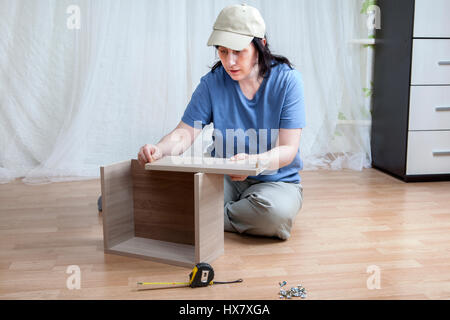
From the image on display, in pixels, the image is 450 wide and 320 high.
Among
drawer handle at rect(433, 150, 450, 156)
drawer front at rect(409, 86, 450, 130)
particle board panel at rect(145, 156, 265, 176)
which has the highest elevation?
drawer front at rect(409, 86, 450, 130)

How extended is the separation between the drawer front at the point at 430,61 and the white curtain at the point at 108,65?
405 mm

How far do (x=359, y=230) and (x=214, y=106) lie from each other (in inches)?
24.8

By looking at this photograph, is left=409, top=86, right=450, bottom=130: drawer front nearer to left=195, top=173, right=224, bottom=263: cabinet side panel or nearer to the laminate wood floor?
the laminate wood floor

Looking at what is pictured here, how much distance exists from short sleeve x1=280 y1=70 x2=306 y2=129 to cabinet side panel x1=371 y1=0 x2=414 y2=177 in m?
0.99

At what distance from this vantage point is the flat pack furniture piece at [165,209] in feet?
4.41

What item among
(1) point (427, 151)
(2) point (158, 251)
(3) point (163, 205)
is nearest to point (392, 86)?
(1) point (427, 151)

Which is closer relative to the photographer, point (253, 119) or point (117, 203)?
point (117, 203)

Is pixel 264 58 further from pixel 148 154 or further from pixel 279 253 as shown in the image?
pixel 279 253

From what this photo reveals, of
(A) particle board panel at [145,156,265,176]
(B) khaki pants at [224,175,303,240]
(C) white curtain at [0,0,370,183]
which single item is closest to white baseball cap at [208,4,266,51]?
(A) particle board panel at [145,156,265,176]

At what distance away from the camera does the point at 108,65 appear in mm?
2451

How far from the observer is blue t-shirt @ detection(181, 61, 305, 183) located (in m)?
1.57

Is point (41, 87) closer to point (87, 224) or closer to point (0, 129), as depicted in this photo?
point (0, 129)

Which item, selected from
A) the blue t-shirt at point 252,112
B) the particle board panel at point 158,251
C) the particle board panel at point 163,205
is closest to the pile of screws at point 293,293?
the particle board panel at point 158,251

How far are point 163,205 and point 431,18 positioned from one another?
1541mm
